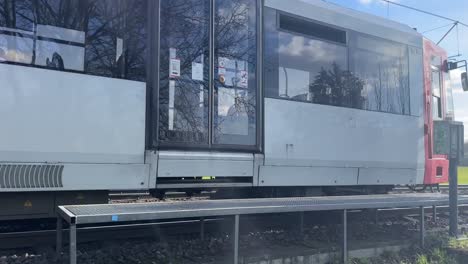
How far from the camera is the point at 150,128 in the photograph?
5.64 meters

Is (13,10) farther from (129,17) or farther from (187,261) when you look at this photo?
(187,261)

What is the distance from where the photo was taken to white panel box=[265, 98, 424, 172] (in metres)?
6.72

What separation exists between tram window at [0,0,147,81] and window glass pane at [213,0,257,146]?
106 centimetres

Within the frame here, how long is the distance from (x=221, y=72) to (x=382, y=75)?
3.52 m

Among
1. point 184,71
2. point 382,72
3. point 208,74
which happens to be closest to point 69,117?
point 184,71

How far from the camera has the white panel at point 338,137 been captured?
22.1 ft

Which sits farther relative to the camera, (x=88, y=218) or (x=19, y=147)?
(x=19, y=147)

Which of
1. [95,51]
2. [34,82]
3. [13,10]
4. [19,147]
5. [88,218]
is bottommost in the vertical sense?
Result: [88,218]

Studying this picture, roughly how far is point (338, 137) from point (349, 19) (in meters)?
1.98

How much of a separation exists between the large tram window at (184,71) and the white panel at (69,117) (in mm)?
343

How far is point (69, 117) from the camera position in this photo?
508cm

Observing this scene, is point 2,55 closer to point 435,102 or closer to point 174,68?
point 174,68

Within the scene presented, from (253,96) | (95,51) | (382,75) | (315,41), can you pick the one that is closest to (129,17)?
(95,51)

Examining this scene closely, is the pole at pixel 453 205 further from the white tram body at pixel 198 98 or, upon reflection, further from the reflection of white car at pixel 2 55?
the reflection of white car at pixel 2 55
